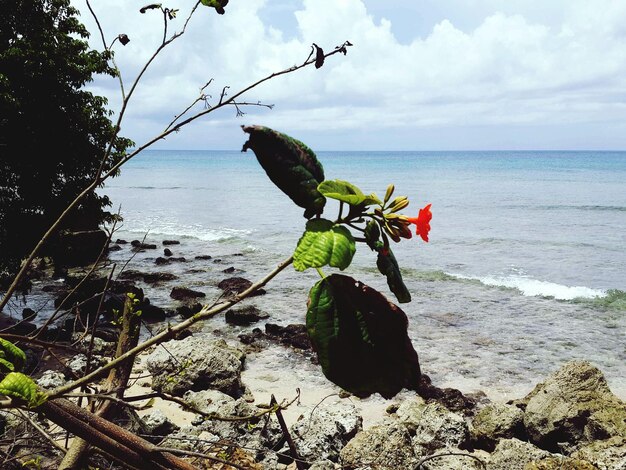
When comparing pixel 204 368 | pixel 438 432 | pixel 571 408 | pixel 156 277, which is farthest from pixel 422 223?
pixel 156 277

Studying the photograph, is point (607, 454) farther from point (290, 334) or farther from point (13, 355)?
point (290, 334)

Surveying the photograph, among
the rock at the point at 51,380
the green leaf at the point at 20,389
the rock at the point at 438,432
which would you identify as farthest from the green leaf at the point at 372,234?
the rock at the point at 51,380

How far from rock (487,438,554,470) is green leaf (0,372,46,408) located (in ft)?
16.3

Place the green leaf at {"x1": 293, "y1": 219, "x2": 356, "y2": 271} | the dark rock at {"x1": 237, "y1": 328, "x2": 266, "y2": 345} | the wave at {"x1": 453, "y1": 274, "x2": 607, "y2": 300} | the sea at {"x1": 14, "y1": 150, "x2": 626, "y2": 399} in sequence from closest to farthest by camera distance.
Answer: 1. the green leaf at {"x1": 293, "y1": 219, "x2": 356, "y2": 271}
2. the sea at {"x1": 14, "y1": 150, "x2": 626, "y2": 399}
3. the dark rock at {"x1": 237, "y1": 328, "x2": 266, "y2": 345}
4. the wave at {"x1": 453, "y1": 274, "x2": 607, "y2": 300}

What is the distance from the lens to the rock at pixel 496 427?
6.23 meters

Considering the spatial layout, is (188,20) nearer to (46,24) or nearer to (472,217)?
(46,24)

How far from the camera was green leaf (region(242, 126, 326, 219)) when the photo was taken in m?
0.93

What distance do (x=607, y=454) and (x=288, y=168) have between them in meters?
4.78

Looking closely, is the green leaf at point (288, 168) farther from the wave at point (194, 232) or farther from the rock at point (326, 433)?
the wave at point (194, 232)

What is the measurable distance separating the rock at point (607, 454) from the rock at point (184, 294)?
10.6 metres

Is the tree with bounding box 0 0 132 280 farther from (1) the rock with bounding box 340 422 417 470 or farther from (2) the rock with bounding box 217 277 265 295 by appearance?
(1) the rock with bounding box 340 422 417 470

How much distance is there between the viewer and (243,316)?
1176cm

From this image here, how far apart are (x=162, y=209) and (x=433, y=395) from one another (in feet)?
110

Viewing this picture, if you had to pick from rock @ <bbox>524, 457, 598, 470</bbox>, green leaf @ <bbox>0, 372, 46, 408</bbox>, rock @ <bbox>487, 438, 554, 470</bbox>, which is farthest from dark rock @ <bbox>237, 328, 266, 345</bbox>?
green leaf @ <bbox>0, 372, 46, 408</bbox>
